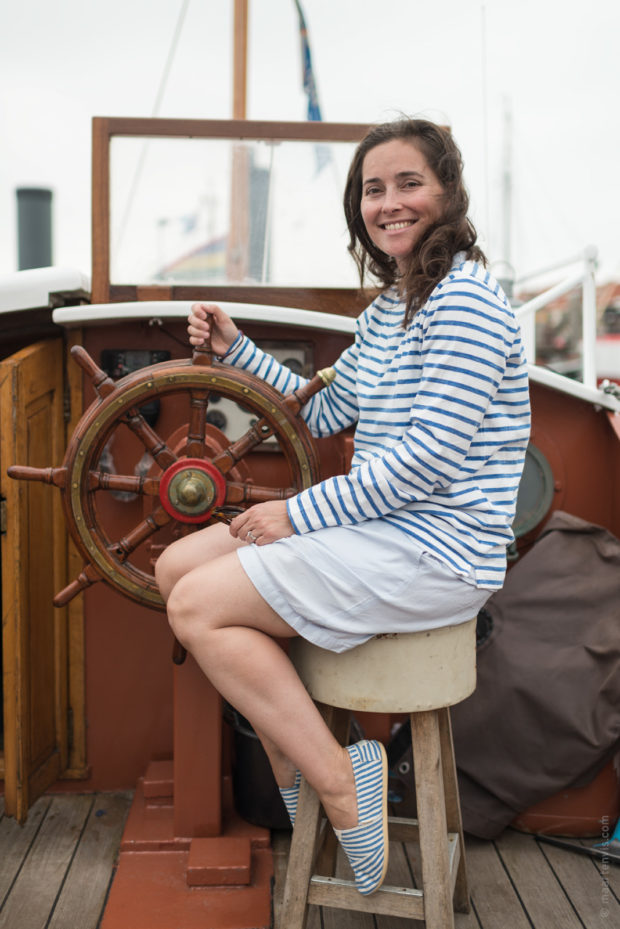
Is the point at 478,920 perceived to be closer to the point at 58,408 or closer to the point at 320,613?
the point at 320,613

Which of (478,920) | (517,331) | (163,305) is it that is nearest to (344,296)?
(163,305)

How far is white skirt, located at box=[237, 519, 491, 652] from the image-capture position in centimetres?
134

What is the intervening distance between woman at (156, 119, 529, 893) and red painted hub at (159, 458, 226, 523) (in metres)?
0.19

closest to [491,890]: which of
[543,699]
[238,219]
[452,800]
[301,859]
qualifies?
[452,800]

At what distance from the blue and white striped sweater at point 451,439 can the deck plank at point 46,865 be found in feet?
3.16

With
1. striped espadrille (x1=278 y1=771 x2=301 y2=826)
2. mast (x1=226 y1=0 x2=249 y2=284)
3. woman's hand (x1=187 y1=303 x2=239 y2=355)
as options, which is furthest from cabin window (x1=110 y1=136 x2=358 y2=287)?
striped espadrille (x1=278 y1=771 x2=301 y2=826)

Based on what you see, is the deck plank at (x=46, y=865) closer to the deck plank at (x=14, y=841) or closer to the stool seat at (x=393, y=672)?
the deck plank at (x=14, y=841)

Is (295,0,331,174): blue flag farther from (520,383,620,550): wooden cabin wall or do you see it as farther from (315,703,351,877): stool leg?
(315,703,351,877): stool leg

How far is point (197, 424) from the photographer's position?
1641 millimetres

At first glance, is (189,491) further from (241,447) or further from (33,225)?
(33,225)

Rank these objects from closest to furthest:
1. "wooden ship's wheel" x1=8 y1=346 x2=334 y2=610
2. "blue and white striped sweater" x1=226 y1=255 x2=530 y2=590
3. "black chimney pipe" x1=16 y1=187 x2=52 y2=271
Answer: "blue and white striped sweater" x1=226 y1=255 x2=530 y2=590
"wooden ship's wheel" x1=8 y1=346 x2=334 y2=610
"black chimney pipe" x1=16 y1=187 x2=52 y2=271

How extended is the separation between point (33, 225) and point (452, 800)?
236 inches

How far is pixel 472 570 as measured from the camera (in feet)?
4.50

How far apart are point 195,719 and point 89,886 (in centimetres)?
38
